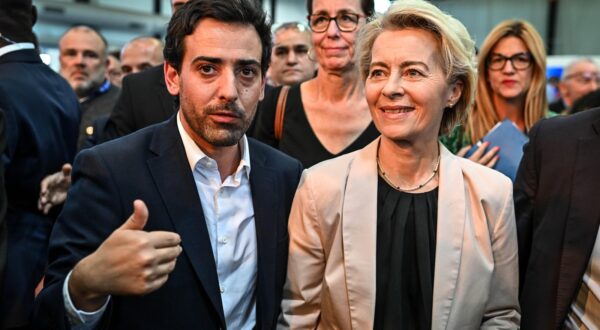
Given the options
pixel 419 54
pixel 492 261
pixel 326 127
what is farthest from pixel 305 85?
pixel 492 261

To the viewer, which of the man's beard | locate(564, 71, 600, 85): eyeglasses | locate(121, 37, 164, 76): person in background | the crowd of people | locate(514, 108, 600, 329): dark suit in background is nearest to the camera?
the crowd of people

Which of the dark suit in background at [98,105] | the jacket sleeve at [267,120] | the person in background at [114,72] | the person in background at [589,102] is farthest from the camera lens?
the person in background at [114,72]

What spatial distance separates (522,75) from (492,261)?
1.81m

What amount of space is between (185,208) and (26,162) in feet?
4.33

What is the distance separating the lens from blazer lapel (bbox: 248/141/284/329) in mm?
2266

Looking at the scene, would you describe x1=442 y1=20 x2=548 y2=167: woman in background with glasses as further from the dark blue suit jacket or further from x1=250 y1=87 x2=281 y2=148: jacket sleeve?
the dark blue suit jacket

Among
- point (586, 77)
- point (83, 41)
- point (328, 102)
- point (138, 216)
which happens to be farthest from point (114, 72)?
point (138, 216)

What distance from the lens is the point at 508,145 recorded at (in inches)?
130

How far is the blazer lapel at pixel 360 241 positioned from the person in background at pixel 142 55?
13.1 feet

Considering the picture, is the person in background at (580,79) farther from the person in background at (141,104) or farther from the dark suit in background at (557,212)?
the person in background at (141,104)

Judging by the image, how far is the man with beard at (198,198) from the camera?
6.71ft

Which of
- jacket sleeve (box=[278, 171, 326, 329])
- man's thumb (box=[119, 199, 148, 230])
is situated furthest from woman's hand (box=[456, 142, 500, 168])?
man's thumb (box=[119, 199, 148, 230])

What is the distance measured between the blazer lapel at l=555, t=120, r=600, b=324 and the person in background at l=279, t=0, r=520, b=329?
0.17 metres

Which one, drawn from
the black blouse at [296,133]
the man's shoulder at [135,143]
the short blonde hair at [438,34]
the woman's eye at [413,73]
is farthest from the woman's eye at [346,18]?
the man's shoulder at [135,143]
